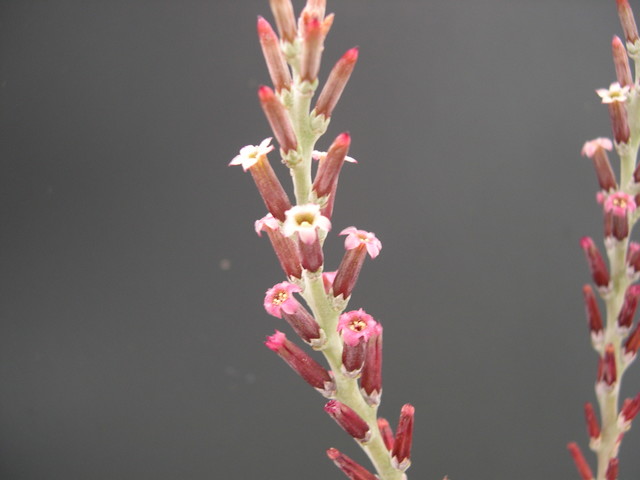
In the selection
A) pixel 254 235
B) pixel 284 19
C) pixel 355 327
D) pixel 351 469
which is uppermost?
pixel 254 235

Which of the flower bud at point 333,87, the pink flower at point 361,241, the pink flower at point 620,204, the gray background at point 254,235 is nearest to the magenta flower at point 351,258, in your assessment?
the pink flower at point 361,241

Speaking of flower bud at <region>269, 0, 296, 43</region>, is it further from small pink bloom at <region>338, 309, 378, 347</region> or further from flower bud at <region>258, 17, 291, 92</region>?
small pink bloom at <region>338, 309, 378, 347</region>

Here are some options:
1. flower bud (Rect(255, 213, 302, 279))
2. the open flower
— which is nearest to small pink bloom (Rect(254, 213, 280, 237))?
flower bud (Rect(255, 213, 302, 279))

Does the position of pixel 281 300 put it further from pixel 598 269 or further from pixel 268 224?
pixel 598 269

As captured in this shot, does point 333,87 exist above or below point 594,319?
above

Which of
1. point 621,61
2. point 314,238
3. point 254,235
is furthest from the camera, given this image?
point 254,235

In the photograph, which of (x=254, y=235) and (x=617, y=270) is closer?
(x=617, y=270)

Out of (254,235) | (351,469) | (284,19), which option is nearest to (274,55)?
(284,19)

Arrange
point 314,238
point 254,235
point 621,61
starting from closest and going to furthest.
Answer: point 314,238 < point 621,61 < point 254,235

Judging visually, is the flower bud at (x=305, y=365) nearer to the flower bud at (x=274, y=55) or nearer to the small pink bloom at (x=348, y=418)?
the small pink bloom at (x=348, y=418)
